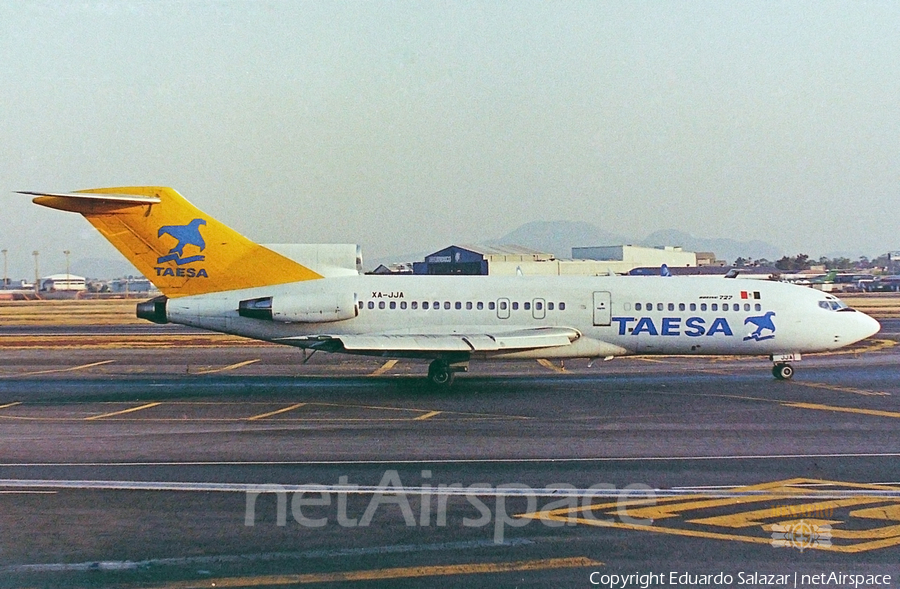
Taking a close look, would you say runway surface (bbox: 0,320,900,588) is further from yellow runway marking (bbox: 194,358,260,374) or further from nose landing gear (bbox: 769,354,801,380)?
yellow runway marking (bbox: 194,358,260,374)

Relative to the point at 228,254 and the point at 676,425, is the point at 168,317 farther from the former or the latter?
the point at 676,425

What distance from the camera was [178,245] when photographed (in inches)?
940

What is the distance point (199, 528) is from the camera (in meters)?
10.8

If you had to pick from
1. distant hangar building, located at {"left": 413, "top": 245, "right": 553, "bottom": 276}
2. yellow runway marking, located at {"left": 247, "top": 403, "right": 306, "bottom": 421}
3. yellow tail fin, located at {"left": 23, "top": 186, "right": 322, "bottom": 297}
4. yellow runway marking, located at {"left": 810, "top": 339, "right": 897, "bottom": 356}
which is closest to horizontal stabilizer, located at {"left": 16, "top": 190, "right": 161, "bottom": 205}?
yellow tail fin, located at {"left": 23, "top": 186, "right": 322, "bottom": 297}

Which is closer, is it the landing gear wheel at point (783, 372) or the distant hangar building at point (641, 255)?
the landing gear wheel at point (783, 372)

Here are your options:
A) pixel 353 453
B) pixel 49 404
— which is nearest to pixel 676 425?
pixel 353 453

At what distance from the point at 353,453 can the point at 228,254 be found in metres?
11.1

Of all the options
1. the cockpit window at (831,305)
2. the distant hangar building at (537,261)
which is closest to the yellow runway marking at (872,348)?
the cockpit window at (831,305)

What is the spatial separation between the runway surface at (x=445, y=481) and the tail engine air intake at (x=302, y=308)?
7.61 ft

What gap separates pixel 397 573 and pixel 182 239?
17.4 meters

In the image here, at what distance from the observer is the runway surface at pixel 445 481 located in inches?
374

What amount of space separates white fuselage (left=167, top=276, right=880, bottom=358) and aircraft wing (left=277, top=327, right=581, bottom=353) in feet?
1.43

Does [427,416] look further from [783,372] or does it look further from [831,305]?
[831,305]

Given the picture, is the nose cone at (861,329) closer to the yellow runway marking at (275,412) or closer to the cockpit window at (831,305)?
the cockpit window at (831,305)
